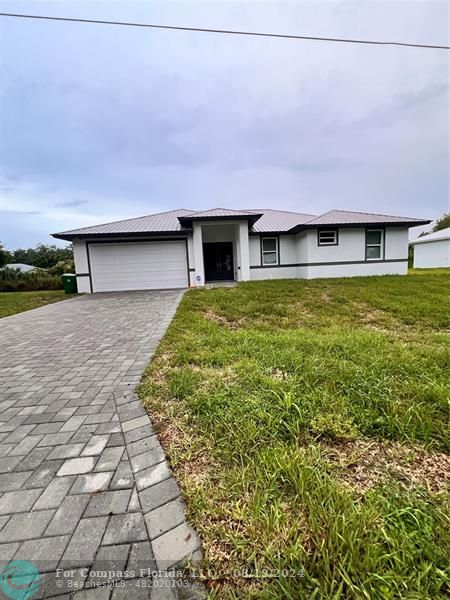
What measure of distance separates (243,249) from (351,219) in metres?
5.63

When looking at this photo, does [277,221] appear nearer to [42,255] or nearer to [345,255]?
[345,255]

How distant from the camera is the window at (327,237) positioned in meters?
12.9

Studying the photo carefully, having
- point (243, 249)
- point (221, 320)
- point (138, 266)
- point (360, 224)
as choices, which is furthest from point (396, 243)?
point (138, 266)

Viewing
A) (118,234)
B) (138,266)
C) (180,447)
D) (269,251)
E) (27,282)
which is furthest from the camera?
(27,282)

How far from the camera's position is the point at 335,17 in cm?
595

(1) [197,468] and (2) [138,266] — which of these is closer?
(1) [197,468]

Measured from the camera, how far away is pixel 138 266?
41.3ft

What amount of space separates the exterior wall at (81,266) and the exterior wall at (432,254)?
26.9 metres

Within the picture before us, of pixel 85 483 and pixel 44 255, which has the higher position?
pixel 44 255

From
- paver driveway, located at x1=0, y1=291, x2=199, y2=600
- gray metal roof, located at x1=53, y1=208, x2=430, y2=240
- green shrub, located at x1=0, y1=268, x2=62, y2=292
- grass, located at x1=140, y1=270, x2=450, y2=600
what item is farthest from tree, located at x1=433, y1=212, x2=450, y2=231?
paver driveway, located at x1=0, y1=291, x2=199, y2=600

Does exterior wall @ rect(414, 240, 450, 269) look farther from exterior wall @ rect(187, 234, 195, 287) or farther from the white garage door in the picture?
the white garage door

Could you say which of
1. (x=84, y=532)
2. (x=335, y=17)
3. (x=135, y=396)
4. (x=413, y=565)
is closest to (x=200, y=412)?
(x=135, y=396)

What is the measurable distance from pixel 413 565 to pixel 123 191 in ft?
80.4

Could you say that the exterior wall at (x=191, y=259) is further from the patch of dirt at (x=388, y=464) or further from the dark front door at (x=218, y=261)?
the patch of dirt at (x=388, y=464)
